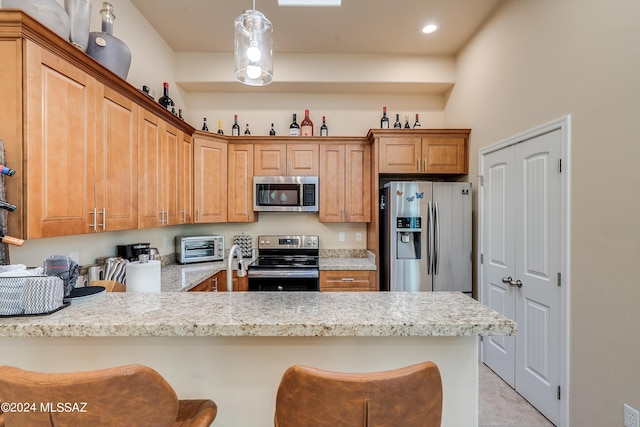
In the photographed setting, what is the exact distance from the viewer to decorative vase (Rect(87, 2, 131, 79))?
183 centimetres

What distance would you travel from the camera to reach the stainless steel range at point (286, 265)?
10.2 feet

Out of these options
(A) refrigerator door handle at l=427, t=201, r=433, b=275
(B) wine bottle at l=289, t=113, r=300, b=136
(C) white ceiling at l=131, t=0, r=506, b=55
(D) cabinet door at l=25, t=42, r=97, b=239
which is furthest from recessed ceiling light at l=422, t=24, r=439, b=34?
(D) cabinet door at l=25, t=42, r=97, b=239

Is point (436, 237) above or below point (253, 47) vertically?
below

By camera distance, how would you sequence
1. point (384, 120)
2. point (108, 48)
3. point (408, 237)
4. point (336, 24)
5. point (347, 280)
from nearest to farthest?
1. point (108, 48)
2. point (336, 24)
3. point (408, 237)
4. point (347, 280)
5. point (384, 120)

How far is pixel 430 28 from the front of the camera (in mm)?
2961

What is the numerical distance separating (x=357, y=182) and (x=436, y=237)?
42.7 inches

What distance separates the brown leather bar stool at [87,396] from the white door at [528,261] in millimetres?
2365

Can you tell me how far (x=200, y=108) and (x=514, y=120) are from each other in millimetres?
3465

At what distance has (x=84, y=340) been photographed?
1043 millimetres

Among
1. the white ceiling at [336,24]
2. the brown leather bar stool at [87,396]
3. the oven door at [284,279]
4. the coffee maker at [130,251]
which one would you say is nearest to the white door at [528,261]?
the white ceiling at [336,24]

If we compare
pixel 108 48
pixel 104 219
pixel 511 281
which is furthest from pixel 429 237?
pixel 108 48

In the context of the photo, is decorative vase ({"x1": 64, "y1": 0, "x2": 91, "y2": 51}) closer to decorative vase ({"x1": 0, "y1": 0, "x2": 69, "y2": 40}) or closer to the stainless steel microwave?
decorative vase ({"x1": 0, "y1": 0, "x2": 69, "y2": 40})

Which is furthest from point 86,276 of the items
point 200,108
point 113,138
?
point 200,108

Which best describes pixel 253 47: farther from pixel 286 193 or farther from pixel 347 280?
pixel 347 280
